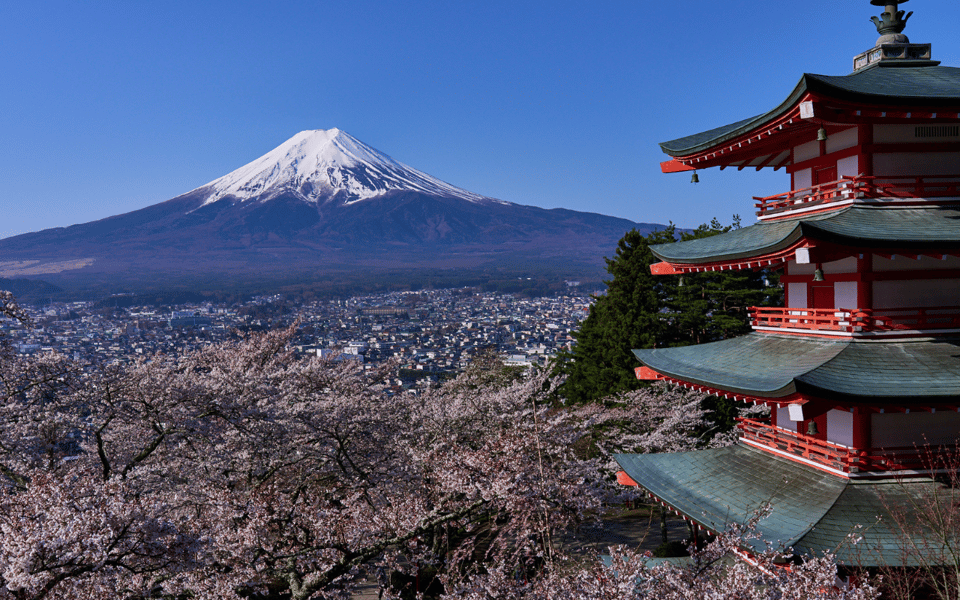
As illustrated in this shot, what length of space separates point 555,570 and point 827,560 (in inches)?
110

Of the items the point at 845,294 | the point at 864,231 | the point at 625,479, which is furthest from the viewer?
the point at 625,479

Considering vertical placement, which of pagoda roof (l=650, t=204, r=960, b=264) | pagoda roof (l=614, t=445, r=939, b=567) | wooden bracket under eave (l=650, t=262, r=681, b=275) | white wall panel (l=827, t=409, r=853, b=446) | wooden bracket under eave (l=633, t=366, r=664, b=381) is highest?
pagoda roof (l=650, t=204, r=960, b=264)

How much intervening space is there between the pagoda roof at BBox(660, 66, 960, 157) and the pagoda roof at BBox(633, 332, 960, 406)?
2.91 metres

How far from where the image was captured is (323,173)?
190250 millimetres

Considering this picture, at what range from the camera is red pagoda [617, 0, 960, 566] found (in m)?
6.67

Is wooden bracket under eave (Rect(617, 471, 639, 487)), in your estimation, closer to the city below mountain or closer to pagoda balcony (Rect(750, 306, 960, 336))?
pagoda balcony (Rect(750, 306, 960, 336))

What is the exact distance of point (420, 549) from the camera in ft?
39.8

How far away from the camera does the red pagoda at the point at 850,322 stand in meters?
6.67

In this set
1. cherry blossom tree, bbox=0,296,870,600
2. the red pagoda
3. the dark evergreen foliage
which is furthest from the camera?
the dark evergreen foliage

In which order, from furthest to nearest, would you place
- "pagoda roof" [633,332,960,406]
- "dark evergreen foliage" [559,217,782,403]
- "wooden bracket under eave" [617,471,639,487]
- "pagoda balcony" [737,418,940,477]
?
"dark evergreen foliage" [559,217,782,403], "wooden bracket under eave" [617,471,639,487], "pagoda balcony" [737,418,940,477], "pagoda roof" [633,332,960,406]

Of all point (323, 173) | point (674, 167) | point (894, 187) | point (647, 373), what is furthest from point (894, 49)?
point (323, 173)

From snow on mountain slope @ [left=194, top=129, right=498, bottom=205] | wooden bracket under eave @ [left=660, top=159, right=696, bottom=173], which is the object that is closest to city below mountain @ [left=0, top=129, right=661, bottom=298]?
snow on mountain slope @ [left=194, top=129, right=498, bottom=205]

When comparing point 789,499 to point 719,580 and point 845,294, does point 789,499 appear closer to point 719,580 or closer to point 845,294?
point 719,580

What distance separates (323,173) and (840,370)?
7713 inches
